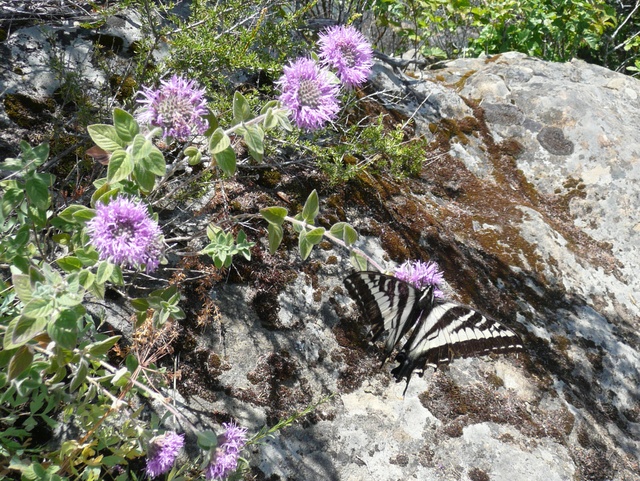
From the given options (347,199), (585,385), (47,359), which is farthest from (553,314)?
(47,359)

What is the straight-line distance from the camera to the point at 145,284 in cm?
259

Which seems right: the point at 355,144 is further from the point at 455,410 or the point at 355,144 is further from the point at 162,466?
the point at 162,466

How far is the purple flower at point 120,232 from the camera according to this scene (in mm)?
1722

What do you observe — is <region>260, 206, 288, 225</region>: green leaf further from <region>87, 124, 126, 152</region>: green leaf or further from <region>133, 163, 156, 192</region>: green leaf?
<region>87, 124, 126, 152</region>: green leaf

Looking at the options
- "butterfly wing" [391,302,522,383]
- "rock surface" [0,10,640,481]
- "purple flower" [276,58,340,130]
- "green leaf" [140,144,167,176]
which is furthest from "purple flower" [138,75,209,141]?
"butterfly wing" [391,302,522,383]

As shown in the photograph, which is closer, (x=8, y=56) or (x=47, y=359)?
(x=47, y=359)

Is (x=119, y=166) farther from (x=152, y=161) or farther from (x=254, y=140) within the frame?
(x=254, y=140)

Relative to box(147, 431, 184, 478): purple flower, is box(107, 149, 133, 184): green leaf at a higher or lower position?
higher

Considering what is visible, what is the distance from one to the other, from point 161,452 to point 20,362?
25.3 inches

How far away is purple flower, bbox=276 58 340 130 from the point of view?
2.03 meters

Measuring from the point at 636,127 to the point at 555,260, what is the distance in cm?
242

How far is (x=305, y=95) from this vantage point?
204 cm

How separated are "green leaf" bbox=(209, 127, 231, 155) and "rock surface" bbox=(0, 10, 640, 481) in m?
1.05

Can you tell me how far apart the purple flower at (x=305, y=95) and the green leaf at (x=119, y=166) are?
0.65 meters
